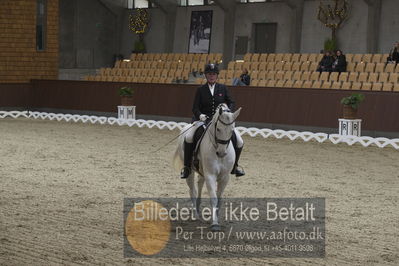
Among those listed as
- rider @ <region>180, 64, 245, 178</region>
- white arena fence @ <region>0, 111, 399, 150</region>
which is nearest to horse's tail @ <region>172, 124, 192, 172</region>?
rider @ <region>180, 64, 245, 178</region>

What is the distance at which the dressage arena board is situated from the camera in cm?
655

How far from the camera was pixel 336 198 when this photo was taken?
31.4 ft

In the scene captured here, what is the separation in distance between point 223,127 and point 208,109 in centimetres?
101

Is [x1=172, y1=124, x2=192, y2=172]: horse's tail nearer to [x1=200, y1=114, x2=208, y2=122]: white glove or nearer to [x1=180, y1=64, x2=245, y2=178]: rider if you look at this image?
[x1=180, y1=64, x2=245, y2=178]: rider

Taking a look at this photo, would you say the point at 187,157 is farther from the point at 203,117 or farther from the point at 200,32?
the point at 200,32

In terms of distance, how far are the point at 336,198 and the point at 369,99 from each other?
896cm

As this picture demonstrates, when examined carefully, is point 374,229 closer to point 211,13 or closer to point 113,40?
point 211,13

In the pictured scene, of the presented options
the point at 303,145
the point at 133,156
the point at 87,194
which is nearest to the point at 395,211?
the point at 87,194

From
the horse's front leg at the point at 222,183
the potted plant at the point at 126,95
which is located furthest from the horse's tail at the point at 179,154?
the potted plant at the point at 126,95

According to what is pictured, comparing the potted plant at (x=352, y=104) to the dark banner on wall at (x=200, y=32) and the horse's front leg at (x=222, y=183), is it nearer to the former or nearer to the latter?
the horse's front leg at (x=222, y=183)

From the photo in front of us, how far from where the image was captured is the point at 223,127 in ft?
23.8

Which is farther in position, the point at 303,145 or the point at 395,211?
the point at 303,145

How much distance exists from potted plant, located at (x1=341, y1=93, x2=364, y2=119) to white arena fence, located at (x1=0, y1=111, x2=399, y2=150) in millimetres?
631

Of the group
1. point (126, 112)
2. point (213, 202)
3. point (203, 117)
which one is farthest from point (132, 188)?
point (126, 112)
